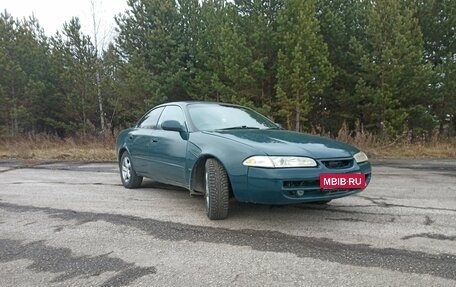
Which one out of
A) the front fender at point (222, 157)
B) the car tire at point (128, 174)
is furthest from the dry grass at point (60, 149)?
the front fender at point (222, 157)

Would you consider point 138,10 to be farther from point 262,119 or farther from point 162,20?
point 262,119

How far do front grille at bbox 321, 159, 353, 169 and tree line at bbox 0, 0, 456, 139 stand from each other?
10752mm

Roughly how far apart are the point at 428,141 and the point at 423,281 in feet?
39.4

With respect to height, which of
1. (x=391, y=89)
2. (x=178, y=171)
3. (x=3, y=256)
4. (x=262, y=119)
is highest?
(x=391, y=89)

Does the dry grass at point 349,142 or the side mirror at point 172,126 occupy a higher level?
the side mirror at point 172,126

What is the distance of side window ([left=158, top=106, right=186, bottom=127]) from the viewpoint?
5.19 metres

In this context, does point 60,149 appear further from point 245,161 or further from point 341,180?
point 341,180

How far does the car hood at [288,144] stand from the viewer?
3867mm

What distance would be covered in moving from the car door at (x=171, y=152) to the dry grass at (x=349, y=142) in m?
7.21

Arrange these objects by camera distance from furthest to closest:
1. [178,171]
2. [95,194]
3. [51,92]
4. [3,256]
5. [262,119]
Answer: [51,92] < [95,194] < [262,119] < [178,171] < [3,256]

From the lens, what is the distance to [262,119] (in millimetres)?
5645

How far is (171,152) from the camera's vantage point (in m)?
5.02

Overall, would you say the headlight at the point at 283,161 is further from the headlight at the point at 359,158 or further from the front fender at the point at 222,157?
the headlight at the point at 359,158

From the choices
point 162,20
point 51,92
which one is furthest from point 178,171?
point 51,92
